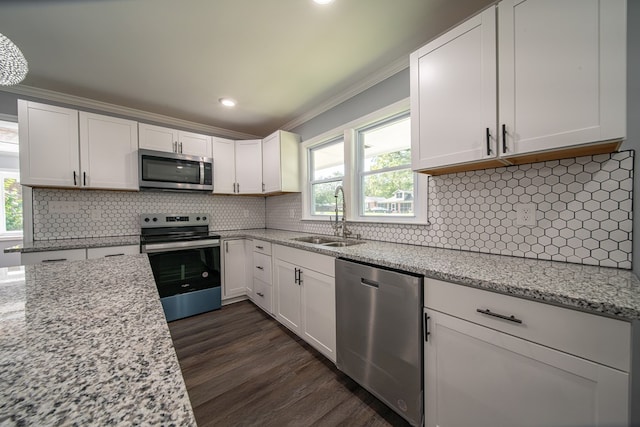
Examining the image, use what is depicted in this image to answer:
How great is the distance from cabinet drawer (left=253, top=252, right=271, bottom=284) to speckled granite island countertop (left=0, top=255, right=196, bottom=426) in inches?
72.3

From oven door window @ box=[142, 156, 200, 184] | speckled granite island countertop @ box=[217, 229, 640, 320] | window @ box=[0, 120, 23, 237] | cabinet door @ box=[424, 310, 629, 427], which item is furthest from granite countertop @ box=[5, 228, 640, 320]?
window @ box=[0, 120, 23, 237]

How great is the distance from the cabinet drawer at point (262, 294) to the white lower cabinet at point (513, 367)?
1.82 meters

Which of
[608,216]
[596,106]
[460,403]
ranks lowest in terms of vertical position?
[460,403]

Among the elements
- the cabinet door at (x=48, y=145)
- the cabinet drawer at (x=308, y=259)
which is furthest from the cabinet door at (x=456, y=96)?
the cabinet door at (x=48, y=145)

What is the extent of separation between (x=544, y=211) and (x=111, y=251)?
3.51 m

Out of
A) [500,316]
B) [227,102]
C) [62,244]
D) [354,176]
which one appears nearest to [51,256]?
[62,244]

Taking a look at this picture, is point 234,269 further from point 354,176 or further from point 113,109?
point 113,109

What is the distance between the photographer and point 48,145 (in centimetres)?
236

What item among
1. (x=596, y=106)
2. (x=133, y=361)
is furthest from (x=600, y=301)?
(x=133, y=361)

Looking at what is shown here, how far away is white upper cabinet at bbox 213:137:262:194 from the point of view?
3.38 metres

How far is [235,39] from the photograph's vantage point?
1.82 meters

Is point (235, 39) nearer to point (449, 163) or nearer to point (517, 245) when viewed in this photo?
point (449, 163)

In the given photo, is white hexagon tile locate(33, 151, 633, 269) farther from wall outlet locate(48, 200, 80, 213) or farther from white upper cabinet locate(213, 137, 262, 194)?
white upper cabinet locate(213, 137, 262, 194)

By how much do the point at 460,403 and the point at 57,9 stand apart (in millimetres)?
3189
